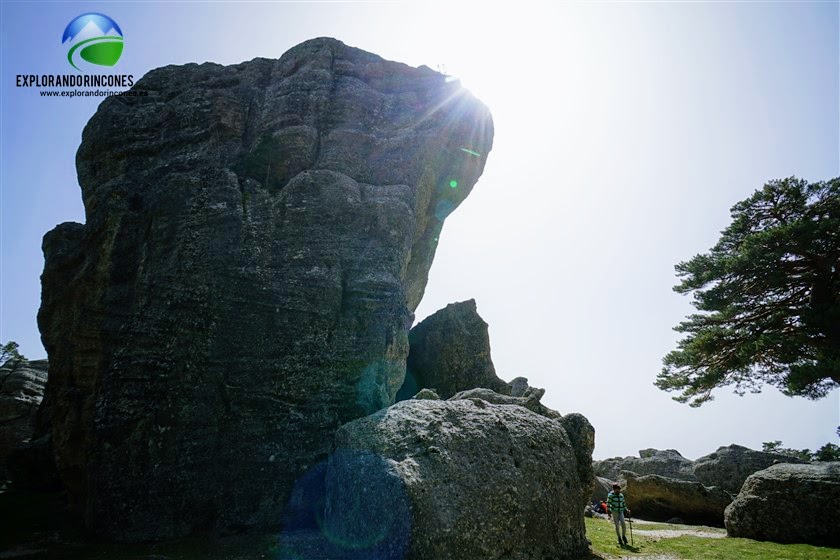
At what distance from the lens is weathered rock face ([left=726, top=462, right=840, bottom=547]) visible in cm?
1538

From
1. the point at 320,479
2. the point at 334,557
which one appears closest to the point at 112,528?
the point at 320,479

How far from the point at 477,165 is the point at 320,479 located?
768 inches

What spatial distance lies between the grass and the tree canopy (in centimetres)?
783

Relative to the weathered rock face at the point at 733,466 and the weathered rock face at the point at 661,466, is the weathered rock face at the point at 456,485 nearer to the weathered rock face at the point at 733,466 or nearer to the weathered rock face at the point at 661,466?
the weathered rock face at the point at 733,466

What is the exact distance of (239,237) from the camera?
1608cm

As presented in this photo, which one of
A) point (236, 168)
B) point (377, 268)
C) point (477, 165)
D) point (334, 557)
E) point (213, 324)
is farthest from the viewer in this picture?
point (477, 165)

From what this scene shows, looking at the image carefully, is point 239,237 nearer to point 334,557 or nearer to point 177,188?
point 177,188

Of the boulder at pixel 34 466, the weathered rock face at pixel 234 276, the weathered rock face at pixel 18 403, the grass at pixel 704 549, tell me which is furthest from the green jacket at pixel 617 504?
the weathered rock face at pixel 18 403

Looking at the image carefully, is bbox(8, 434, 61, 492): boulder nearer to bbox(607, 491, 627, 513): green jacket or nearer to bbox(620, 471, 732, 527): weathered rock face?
bbox(607, 491, 627, 513): green jacket

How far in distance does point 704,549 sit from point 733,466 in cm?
1703

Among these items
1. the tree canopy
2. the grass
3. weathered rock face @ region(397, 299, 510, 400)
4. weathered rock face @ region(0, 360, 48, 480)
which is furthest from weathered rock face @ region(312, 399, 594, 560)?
weathered rock face @ region(0, 360, 48, 480)

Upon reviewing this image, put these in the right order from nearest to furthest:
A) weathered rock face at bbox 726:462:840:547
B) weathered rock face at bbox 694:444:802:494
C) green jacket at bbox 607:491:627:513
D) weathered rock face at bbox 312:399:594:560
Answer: weathered rock face at bbox 312:399:594:560 < weathered rock face at bbox 726:462:840:547 < green jacket at bbox 607:491:627:513 < weathered rock face at bbox 694:444:802:494

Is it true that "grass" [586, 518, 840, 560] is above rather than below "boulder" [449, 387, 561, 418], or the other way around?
below

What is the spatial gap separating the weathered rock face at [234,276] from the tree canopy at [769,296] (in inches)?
623
